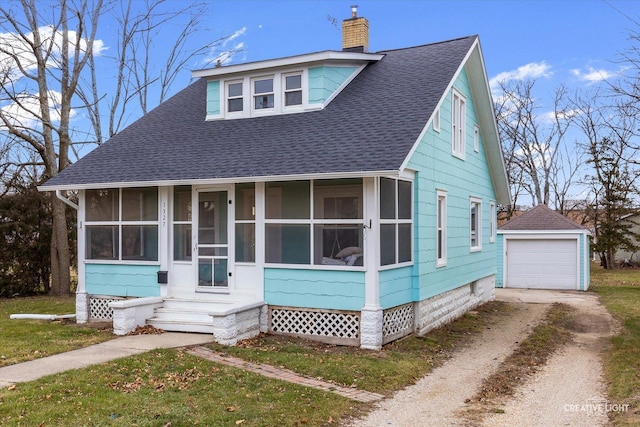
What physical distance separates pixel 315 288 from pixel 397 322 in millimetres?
1752

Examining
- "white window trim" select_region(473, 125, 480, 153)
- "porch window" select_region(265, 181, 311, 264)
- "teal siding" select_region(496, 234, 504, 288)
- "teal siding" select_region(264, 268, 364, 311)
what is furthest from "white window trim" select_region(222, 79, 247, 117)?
"teal siding" select_region(496, 234, 504, 288)

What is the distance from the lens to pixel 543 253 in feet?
73.8

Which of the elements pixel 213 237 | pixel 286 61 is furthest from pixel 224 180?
pixel 286 61

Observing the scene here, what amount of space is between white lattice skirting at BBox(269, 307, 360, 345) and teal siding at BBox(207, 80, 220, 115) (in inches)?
221

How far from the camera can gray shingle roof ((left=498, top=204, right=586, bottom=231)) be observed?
72.5ft

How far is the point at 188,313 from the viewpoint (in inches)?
426

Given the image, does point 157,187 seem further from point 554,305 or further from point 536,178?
point 536,178

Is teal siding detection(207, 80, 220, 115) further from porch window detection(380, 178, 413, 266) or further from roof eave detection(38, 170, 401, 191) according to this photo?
porch window detection(380, 178, 413, 266)

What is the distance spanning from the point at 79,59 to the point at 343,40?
391 inches

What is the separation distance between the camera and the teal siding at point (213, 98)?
44.8 feet

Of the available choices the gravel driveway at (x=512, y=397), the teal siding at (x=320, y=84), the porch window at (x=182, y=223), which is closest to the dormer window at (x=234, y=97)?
the teal siding at (x=320, y=84)

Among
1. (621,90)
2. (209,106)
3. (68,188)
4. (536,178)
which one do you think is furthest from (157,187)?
(536,178)

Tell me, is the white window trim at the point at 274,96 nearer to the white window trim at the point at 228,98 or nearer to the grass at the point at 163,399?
the white window trim at the point at 228,98

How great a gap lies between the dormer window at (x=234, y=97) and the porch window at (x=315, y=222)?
3678mm
